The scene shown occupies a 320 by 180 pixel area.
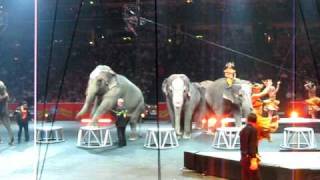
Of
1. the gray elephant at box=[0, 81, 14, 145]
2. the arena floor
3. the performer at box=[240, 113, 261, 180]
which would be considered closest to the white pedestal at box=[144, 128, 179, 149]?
the arena floor

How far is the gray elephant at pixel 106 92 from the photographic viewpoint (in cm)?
842

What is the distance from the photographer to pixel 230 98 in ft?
27.6

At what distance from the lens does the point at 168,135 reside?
7.68m

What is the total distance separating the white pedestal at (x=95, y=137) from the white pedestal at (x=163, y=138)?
0.56 m

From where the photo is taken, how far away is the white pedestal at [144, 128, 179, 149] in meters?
7.58

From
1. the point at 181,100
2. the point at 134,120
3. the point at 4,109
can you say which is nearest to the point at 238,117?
the point at 181,100

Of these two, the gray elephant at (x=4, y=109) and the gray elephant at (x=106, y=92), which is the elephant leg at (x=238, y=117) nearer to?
the gray elephant at (x=106, y=92)

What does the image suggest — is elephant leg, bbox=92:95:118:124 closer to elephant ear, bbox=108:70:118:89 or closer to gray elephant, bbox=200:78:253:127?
elephant ear, bbox=108:70:118:89

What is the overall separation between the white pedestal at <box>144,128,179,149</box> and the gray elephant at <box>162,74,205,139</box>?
2.20ft

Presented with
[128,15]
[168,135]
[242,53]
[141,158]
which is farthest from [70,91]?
[141,158]

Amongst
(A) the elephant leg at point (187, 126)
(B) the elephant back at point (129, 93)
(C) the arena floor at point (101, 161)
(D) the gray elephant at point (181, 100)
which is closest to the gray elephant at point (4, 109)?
(C) the arena floor at point (101, 161)

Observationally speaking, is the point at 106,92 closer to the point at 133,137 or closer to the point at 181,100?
the point at 133,137

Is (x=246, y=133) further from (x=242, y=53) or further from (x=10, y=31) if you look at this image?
(x=10, y=31)

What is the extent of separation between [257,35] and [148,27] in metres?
2.14
